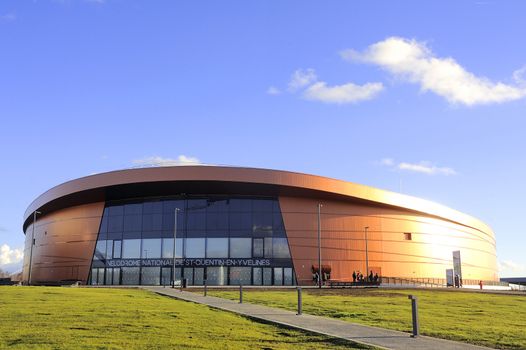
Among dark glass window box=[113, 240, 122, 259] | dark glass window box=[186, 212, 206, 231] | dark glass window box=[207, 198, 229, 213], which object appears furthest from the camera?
dark glass window box=[113, 240, 122, 259]

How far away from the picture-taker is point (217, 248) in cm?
6078

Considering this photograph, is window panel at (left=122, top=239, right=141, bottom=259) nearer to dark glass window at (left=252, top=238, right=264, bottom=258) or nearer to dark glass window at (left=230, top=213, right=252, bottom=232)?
dark glass window at (left=230, top=213, right=252, bottom=232)

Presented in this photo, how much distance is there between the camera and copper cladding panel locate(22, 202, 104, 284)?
65.1 metres

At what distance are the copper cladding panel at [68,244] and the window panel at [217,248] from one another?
14667 millimetres

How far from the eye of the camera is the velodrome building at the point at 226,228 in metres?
59.8

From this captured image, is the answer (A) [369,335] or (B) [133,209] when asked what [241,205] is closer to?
(B) [133,209]

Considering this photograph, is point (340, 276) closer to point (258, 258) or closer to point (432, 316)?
point (258, 258)

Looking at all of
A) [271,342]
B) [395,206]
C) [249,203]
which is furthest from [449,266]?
[271,342]

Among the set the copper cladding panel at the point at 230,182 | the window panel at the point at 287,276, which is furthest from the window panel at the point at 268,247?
the copper cladding panel at the point at 230,182

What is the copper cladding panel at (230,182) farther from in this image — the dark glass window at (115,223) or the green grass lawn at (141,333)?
the green grass lawn at (141,333)

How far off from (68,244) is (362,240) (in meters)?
36.9

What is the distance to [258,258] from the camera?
6084 cm

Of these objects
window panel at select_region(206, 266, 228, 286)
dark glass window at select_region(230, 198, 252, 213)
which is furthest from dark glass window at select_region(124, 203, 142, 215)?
dark glass window at select_region(230, 198, 252, 213)

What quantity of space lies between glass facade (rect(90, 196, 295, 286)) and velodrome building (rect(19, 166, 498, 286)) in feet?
0.38
